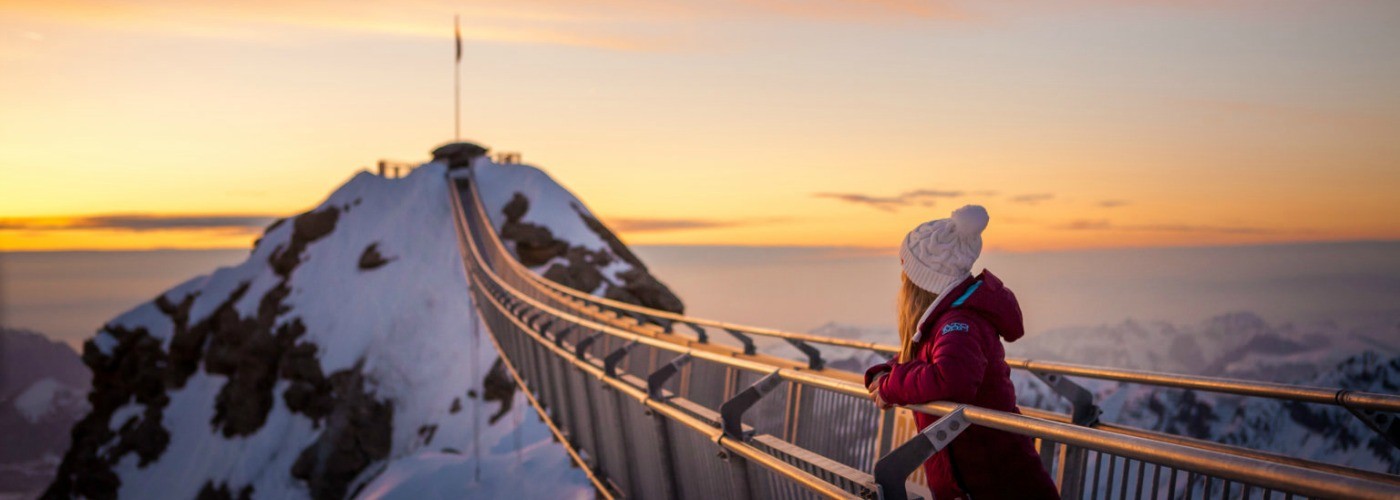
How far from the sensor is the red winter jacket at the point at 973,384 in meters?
3.78

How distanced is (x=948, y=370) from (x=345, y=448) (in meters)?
58.3

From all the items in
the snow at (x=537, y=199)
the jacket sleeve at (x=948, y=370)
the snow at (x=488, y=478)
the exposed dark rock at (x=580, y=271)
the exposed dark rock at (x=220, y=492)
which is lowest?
the exposed dark rock at (x=220, y=492)

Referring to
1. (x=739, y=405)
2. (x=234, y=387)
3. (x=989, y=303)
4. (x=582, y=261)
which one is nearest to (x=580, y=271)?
(x=582, y=261)

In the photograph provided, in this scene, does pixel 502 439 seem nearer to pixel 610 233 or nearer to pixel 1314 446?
pixel 610 233

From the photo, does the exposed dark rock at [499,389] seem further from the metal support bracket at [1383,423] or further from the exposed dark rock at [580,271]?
the metal support bracket at [1383,423]

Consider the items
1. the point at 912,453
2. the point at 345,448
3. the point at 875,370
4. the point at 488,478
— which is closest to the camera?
the point at 912,453

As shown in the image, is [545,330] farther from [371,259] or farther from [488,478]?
[371,259]

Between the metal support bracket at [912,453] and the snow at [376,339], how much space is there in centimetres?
3458

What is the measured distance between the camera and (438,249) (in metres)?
77.5

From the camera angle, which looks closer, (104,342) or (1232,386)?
(1232,386)

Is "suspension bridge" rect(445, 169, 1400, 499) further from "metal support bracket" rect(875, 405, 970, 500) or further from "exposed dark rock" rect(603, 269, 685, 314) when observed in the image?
"exposed dark rock" rect(603, 269, 685, 314)

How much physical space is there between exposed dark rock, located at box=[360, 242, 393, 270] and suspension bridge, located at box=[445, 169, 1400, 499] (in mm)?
65620

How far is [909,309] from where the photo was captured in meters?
4.25

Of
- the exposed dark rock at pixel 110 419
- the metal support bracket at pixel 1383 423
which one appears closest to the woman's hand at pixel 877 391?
the metal support bracket at pixel 1383 423
